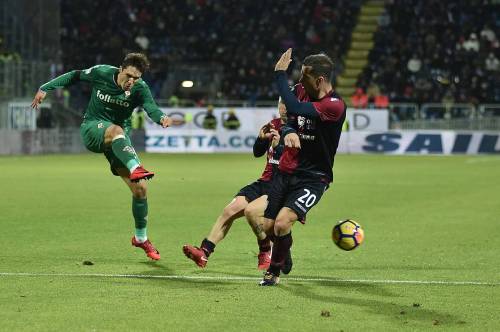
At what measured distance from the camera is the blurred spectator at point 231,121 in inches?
1538

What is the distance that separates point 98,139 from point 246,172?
628 inches

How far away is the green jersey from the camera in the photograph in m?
11.6

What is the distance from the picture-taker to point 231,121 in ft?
129

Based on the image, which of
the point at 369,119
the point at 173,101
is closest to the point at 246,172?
the point at 369,119

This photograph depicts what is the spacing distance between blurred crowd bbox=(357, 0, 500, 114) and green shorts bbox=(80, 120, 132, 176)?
96.9 ft

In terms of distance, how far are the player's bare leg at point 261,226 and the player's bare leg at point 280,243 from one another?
0.22 m

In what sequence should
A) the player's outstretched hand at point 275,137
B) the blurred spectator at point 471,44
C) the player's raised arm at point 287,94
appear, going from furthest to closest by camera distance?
the blurred spectator at point 471,44 → the player's outstretched hand at point 275,137 → the player's raised arm at point 287,94

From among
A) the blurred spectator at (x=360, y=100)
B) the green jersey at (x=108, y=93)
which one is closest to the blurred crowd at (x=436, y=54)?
the blurred spectator at (x=360, y=100)

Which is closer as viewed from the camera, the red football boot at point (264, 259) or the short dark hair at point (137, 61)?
the red football boot at point (264, 259)

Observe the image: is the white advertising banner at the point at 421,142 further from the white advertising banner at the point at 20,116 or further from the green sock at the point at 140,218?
the green sock at the point at 140,218

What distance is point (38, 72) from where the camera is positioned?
3794 centimetres

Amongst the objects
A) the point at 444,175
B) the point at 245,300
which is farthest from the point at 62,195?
the point at 245,300

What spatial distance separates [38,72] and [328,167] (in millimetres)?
29659

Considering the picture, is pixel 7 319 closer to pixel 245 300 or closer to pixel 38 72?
pixel 245 300
